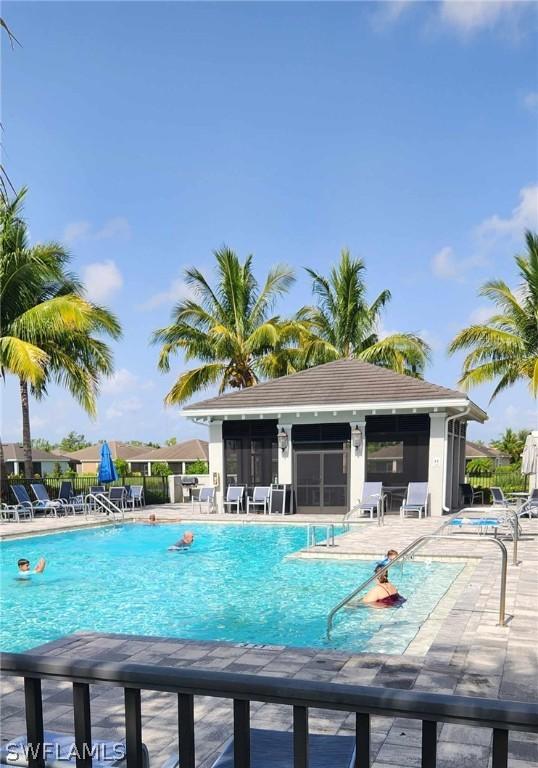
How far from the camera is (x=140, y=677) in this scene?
5.28ft

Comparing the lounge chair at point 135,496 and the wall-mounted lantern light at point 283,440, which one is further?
the lounge chair at point 135,496

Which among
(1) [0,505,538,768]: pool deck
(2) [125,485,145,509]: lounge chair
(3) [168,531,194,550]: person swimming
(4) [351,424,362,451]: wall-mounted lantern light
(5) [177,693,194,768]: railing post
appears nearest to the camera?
(5) [177,693,194,768]: railing post

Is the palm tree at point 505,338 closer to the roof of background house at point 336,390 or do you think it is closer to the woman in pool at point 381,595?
the roof of background house at point 336,390

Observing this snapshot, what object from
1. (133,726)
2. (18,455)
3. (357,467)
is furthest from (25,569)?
(18,455)

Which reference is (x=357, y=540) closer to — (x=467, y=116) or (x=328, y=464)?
(x=328, y=464)

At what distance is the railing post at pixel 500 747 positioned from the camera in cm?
137

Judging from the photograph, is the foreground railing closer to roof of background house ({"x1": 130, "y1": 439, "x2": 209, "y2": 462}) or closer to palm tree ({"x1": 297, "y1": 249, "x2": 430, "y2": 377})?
palm tree ({"x1": 297, "y1": 249, "x2": 430, "y2": 377})

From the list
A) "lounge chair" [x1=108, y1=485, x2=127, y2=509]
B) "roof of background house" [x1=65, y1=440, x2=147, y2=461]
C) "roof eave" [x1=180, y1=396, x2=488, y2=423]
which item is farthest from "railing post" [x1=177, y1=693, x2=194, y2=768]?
"roof of background house" [x1=65, y1=440, x2=147, y2=461]

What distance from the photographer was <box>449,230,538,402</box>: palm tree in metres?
22.3

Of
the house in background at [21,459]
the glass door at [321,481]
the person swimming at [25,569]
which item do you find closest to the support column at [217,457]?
the glass door at [321,481]

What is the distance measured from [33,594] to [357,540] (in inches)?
262

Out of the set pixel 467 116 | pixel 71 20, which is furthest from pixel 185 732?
pixel 467 116

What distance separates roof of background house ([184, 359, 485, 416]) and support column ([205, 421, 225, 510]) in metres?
0.84

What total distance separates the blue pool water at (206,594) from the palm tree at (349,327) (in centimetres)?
1252
